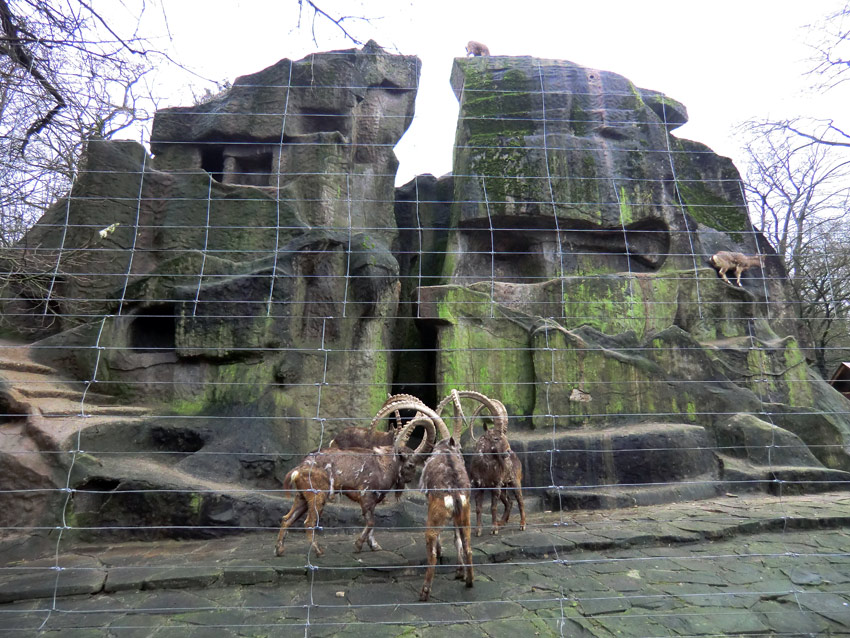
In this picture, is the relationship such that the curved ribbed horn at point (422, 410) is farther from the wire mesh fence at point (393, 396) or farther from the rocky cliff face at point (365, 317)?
the rocky cliff face at point (365, 317)

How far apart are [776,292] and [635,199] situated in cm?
489

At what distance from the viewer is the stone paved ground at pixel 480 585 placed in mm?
3744

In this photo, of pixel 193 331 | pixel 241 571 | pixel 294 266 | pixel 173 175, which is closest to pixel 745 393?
pixel 294 266

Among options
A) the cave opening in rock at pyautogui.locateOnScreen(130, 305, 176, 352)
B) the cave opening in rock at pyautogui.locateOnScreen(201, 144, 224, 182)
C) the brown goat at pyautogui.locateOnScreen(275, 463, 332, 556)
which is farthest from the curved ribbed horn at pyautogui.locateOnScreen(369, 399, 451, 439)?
the cave opening in rock at pyautogui.locateOnScreen(201, 144, 224, 182)

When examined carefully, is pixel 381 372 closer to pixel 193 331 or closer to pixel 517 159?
pixel 193 331

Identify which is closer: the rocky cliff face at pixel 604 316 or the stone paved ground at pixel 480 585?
the stone paved ground at pixel 480 585

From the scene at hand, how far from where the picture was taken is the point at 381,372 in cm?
826

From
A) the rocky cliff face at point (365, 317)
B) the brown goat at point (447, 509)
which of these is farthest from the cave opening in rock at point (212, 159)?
the brown goat at point (447, 509)

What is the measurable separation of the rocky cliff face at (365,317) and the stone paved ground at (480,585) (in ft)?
2.36

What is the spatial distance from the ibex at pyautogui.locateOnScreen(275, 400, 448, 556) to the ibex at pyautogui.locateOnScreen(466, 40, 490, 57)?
11554 millimetres

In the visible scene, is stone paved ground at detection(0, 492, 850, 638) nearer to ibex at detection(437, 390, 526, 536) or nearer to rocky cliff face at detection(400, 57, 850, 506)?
ibex at detection(437, 390, 526, 536)

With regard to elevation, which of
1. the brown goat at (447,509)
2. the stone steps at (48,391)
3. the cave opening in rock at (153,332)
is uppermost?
the cave opening in rock at (153,332)

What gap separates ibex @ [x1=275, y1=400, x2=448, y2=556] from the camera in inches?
197

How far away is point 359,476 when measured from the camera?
5.08m
